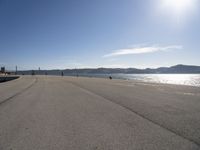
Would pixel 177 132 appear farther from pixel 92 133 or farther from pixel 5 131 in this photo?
pixel 5 131

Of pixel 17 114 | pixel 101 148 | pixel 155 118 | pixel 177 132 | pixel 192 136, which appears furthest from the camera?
pixel 17 114

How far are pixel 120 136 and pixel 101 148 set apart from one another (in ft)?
2.67

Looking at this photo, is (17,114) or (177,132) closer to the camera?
(177,132)

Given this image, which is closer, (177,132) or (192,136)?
(192,136)

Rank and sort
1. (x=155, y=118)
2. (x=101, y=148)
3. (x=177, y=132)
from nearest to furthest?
(x=101, y=148) < (x=177, y=132) < (x=155, y=118)

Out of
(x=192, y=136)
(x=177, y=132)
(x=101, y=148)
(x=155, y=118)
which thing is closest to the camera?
(x=101, y=148)

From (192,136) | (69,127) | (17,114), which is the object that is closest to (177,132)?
(192,136)

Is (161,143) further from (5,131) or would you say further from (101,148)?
(5,131)

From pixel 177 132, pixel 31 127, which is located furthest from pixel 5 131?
pixel 177 132

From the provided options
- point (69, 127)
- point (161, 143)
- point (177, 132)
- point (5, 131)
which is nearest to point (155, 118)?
point (177, 132)

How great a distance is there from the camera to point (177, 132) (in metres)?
4.57

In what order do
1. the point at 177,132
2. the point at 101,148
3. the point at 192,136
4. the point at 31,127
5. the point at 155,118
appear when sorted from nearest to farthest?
1. the point at 101,148
2. the point at 192,136
3. the point at 177,132
4. the point at 31,127
5. the point at 155,118

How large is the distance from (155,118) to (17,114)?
5.01 m

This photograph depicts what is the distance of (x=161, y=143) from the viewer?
387 centimetres
